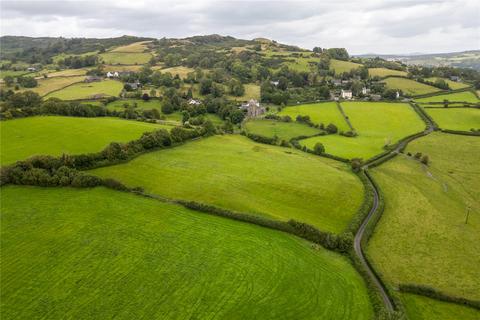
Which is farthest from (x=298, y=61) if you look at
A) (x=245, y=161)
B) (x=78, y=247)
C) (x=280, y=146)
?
(x=78, y=247)

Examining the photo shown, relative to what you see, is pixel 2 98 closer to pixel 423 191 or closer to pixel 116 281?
pixel 116 281

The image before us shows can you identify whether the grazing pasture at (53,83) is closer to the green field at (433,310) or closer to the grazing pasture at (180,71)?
the grazing pasture at (180,71)

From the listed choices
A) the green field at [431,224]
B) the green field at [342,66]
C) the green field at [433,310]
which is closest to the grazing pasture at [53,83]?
the green field at [431,224]

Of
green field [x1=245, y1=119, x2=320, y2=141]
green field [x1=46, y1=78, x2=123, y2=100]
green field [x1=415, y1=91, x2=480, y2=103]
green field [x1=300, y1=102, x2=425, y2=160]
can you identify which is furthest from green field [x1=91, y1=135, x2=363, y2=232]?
green field [x1=415, y1=91, x2=480, y2=103]

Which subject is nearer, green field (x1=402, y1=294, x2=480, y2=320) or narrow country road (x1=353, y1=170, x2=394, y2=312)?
green field (x1=402, y1=294, x2=480, y2=320)

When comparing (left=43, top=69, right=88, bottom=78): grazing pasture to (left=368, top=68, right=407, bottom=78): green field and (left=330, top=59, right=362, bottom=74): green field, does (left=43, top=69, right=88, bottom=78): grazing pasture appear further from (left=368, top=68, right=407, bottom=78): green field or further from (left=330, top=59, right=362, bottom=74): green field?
(left=368, top=68, right=407, bottom=78): green field

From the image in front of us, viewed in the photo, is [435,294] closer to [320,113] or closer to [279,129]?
[279,129]

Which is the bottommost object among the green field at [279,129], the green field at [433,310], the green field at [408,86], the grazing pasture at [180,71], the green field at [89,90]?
the green field at [433,310]
